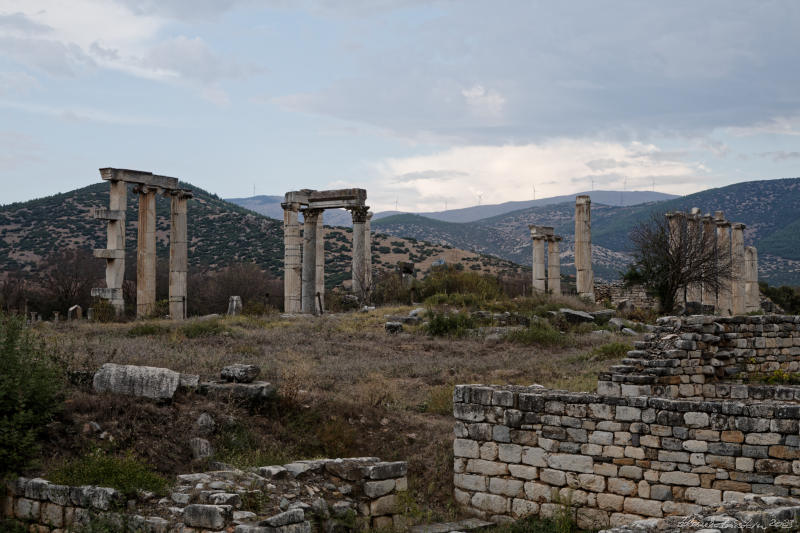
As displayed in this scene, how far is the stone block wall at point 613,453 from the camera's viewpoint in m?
7.82

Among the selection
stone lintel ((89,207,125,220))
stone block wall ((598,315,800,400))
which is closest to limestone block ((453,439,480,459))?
stone block wall ((598,315,800,400))

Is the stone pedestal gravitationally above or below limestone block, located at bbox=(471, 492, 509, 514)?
above

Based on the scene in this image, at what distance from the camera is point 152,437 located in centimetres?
966

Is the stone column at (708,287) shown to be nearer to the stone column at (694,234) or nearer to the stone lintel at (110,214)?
the stone column at (694,234)

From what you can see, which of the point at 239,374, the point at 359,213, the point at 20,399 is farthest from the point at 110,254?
the point at 20,399

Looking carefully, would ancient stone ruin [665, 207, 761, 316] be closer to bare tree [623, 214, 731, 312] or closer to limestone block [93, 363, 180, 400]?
bare tree [623, 214, 731, 312]

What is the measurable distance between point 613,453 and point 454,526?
2066mm

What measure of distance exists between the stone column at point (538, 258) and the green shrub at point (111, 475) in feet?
101

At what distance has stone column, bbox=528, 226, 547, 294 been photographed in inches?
1484

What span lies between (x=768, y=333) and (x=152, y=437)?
1013cm

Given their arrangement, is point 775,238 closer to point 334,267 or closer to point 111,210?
point 334,267

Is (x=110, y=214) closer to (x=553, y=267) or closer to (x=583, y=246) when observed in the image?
(x=583, y=246)

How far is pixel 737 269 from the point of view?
39.3m

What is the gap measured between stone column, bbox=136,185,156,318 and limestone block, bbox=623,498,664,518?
2349cm
